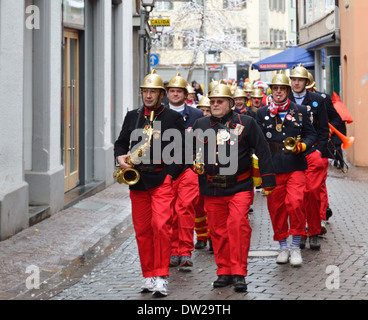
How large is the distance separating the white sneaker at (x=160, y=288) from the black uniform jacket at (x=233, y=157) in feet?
3.03

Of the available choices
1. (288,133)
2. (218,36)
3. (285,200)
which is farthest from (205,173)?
(218,36)

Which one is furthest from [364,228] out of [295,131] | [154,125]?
[154,125]

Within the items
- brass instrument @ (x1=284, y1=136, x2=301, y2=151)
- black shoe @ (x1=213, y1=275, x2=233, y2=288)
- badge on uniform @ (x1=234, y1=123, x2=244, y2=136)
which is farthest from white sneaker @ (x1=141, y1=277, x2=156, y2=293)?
brass instrument @ (x1=284, y1=136, x2=301, y2=151)

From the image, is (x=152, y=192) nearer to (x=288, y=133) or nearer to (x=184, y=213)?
(x=184, y=213)

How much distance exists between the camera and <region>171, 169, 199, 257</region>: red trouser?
8.87 meters

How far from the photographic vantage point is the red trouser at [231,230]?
24.5 feet

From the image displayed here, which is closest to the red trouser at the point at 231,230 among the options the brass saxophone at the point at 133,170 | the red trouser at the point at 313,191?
the brass saxophone at the point at 133,170

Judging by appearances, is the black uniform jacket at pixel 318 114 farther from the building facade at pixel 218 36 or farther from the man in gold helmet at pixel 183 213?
the building facade at pixel 218 36

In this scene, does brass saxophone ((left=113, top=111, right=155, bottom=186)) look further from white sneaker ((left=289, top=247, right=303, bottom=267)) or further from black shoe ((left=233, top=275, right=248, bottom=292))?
white sneaker ((left=289, top=247, right=303, bottom=267))

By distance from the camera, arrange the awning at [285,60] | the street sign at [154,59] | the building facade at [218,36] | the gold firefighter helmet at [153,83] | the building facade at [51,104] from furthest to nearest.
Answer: the building facade at [218,36] < the awning at [285,60] < the street sign at [154,59] < the building facade at [51,104] < the gold firefighter helmet at [153,83]

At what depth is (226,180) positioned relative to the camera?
755 cm

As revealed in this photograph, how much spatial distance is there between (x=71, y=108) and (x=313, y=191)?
6.57 meters
